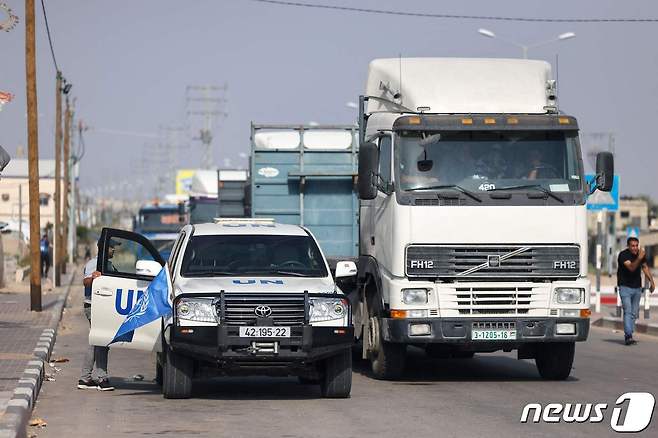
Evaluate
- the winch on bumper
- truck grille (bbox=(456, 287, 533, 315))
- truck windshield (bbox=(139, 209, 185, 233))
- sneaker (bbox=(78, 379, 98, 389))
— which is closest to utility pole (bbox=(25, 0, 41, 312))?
sneaker (bbox=(78, 379, 98, 389))

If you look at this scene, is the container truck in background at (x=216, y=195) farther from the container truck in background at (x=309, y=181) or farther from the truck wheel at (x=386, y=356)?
the truck wheel at (x=386, y=356)

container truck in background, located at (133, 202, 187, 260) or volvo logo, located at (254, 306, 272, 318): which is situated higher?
volvo logo, located at (254, 306, 272, 318)

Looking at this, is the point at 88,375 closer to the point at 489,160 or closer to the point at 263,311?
the point at 263,311

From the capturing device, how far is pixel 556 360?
54.4 feet

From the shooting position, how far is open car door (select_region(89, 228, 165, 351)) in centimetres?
1462

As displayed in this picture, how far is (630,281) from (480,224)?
8.47m

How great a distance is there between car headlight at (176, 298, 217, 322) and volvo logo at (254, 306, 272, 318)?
42 centimetres

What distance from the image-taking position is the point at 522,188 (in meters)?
15.9

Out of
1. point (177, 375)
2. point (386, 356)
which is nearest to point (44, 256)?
A: point (386, 356)

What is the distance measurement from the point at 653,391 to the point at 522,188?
274 centimetres

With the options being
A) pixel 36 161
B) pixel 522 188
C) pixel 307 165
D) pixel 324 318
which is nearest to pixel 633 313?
pixel 307 165

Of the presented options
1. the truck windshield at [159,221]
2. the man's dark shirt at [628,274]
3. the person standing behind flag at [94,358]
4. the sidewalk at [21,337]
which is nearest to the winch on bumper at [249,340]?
the person standing behind flag at [94,358]

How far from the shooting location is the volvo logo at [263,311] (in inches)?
539

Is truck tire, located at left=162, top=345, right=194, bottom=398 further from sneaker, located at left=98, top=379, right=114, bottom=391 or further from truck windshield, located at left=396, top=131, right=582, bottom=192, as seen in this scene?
truck windshield, located at left=396, top=131, right=582, bottom=192
